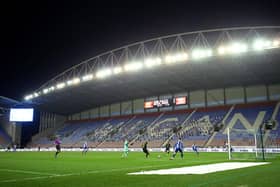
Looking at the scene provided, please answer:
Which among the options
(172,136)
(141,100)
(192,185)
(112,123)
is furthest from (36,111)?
(192,185)

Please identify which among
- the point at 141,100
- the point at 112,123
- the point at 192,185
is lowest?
the point at 192,185

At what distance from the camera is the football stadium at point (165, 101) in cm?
4256

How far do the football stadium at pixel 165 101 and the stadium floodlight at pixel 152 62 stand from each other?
152mm

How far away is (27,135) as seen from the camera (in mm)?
81062

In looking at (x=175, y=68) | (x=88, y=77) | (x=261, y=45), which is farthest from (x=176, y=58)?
(x=88, y=77)

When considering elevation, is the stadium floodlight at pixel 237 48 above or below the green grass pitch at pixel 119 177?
above

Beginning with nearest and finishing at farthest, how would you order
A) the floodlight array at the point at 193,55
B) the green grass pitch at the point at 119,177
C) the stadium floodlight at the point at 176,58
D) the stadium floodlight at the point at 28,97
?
1. the green grass pitch at the point at 119,177
2. the floodlight array at the point at 193,55
3. the stadium floodlight at the point at 176,58
4. the stadium floodlight at the point at 28,97

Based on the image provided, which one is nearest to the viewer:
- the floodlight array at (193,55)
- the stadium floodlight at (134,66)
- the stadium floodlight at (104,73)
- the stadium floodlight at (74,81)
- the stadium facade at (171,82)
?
the floodlight array at (193,55)

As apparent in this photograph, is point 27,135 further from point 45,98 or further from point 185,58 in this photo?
point 185,58

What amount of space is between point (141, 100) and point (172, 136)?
16694 millimetres

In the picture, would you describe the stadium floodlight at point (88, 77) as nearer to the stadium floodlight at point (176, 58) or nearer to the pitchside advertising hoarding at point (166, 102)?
the stadium floodlight at point (176, 58)

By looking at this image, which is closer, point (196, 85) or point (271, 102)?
point (271, 102)

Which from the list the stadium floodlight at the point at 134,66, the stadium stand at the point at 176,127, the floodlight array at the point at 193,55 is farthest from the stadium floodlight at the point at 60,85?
the stadium floodlight at the point at 134,66

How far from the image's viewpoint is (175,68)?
5056 cm
